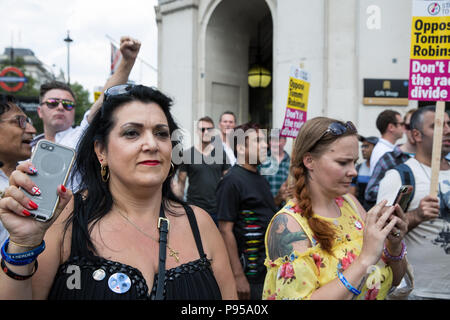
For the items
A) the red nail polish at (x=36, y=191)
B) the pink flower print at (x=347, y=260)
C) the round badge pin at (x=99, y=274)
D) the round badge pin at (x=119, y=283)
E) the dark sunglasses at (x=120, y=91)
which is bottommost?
the pink flower print at (x=347, y=260)

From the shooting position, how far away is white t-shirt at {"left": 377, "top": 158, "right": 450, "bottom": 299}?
9.67 feet

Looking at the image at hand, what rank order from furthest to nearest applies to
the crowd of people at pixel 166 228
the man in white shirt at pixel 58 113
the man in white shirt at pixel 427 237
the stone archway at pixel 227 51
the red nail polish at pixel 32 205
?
the stone archway at pixel 227 51
the man in white shirt at pixel 58 113
the man in white shirt at pixel 427 237
the crowd of people at pixel 166 228
the red nail polish at pixel 32 205

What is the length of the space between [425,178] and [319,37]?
6383mm

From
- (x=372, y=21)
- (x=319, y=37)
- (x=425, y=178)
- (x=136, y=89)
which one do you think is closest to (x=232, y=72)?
(x=319, y=37)

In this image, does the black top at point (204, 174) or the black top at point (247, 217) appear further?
the black top at point (204, 174)

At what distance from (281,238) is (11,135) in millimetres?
2101

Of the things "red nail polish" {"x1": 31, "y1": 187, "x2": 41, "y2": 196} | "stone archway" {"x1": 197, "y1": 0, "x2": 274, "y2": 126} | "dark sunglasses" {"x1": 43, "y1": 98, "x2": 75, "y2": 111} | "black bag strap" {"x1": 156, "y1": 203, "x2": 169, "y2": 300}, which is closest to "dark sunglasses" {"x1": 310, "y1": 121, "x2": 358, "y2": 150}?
"black bag strap" {"x1": 156, "y1": 203, "x2": 169, "y2": 300}

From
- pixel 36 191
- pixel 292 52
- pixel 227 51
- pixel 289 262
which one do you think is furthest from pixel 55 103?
pixel 227 51

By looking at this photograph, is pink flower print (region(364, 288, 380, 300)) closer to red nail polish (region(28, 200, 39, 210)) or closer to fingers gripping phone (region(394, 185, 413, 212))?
fingers gripping phone (region(394, 185, 413, 212))

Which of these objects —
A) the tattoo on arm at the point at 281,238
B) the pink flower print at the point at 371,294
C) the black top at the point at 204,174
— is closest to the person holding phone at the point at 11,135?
the tattoo on arm at the point at 281,238

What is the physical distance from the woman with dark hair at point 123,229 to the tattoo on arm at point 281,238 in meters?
0.28

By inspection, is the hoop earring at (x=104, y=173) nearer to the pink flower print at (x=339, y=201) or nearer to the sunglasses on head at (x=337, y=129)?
the sunglasses on head at (x=337, y=129)

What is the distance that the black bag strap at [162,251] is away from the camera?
170 centimetres

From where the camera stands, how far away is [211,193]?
5.63 m
